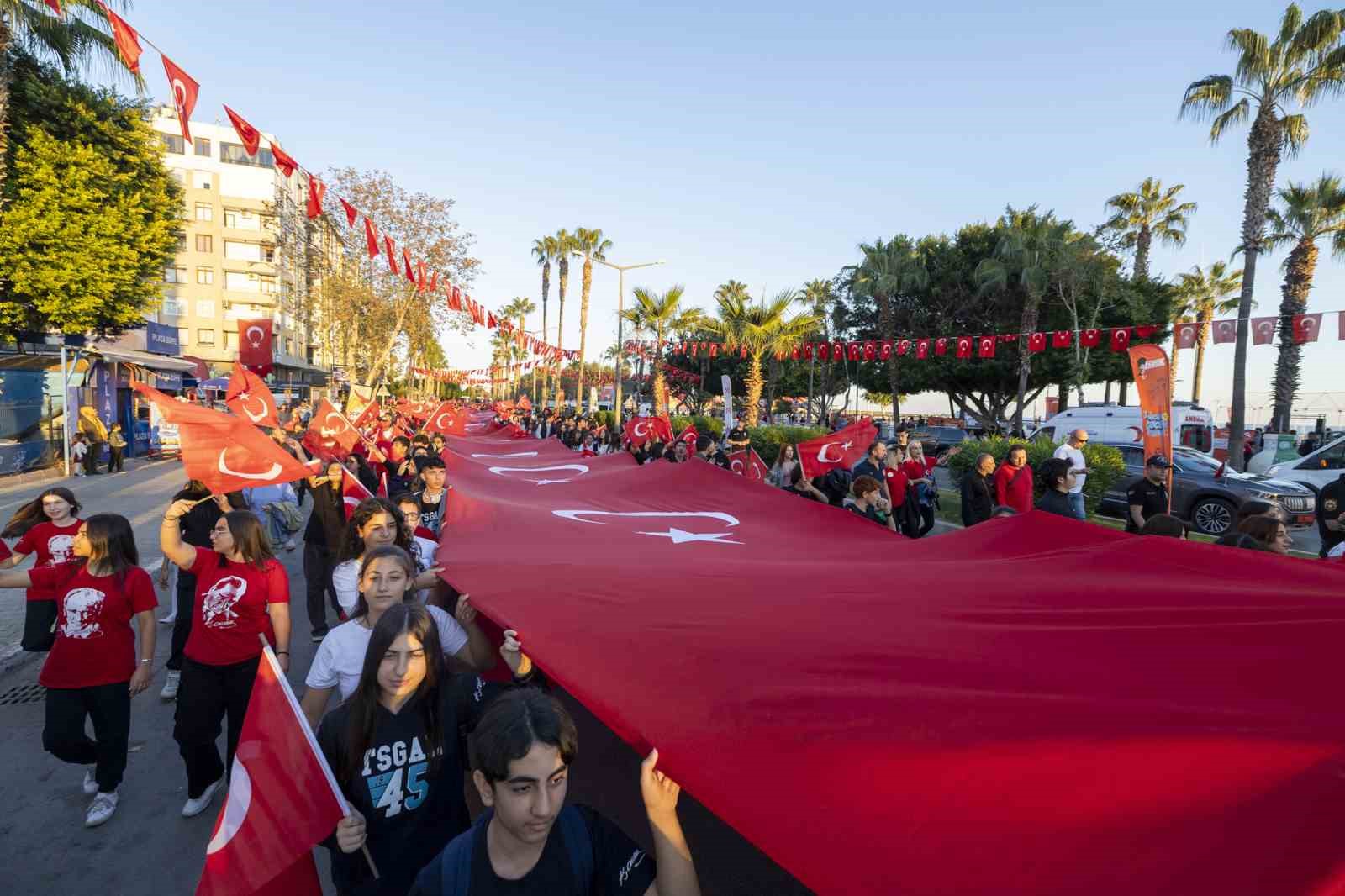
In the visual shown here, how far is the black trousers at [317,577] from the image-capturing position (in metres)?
6.82

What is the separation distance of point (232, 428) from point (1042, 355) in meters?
36.2

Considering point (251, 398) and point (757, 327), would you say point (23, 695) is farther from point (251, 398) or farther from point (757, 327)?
point (757, 327)

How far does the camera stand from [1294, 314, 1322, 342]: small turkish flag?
1603 cm

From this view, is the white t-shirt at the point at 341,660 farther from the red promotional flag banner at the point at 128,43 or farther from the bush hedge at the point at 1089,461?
the bush hedge at the point at 1089,461

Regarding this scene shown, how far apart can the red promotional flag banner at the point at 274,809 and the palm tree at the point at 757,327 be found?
23.3m

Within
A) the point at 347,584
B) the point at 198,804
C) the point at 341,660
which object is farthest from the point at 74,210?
the point at 341,660

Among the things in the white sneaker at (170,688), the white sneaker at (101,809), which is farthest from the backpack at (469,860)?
the white sneaker at (170,688)

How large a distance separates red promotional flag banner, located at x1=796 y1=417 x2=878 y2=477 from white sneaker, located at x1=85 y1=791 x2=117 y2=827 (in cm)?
835

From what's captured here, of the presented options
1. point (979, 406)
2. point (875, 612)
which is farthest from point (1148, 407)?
point (979, 406)

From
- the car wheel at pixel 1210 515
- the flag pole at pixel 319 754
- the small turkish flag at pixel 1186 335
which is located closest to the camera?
the flag pole at pixel 319 754

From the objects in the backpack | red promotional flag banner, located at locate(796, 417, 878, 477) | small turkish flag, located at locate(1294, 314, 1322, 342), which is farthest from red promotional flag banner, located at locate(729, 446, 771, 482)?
small turkish flag, located at locate(1294, 314, 1322, 342)

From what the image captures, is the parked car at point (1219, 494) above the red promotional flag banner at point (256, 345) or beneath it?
beneath

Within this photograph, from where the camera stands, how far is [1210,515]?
13.4 m

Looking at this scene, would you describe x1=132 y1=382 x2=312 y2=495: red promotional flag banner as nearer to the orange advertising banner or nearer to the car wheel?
the orange advertising banner
